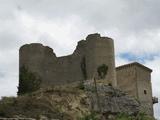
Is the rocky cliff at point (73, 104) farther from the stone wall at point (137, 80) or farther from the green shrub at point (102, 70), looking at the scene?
the stone wall at point (137, 80)

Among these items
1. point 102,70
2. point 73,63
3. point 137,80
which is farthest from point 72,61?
point 137,80

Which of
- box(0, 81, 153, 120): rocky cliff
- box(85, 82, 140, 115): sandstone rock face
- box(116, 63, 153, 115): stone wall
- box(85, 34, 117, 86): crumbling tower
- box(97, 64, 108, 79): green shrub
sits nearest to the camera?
box(0, 81, 153, 120): rocky cliff

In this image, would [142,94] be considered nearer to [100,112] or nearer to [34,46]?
[34,46]

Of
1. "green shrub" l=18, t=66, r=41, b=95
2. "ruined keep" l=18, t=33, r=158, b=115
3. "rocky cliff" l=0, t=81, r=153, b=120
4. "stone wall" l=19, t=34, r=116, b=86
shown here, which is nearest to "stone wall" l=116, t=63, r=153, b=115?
"ruined keep" l=18, t=33, r=158, b=115

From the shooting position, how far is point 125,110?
136 ft

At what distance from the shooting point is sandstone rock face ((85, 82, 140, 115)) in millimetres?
40156

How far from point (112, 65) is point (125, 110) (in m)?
14.4

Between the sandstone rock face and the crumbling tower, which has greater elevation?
the crumbling tower

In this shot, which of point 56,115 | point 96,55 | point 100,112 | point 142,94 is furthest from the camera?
point 142,94

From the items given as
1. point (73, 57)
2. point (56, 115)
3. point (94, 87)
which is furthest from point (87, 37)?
point (56, 115)

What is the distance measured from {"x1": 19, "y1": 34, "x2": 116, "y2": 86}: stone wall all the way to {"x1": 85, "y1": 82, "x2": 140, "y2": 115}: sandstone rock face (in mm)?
11520

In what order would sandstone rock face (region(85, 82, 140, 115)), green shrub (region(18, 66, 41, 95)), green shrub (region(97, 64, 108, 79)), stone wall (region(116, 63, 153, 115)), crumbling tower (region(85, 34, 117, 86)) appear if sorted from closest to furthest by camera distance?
sandstone rock face (region(85, 82, 140, 115)), green shrub (region(18, 66, 41, 95)), green shrub (region(97, 64, 108, 79)), crumbling tower (region(85, 34, 117, 86)), stone wall (region(116, 63, 153, 115))

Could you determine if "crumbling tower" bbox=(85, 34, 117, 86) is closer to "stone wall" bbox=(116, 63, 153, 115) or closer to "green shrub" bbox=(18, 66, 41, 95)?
"green shrub" bbox=(18, 66, 41, 95)

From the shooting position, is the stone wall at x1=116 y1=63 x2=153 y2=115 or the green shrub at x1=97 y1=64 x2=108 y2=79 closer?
the green shrub at x1=97 y1=64 x2=108 y2=79
